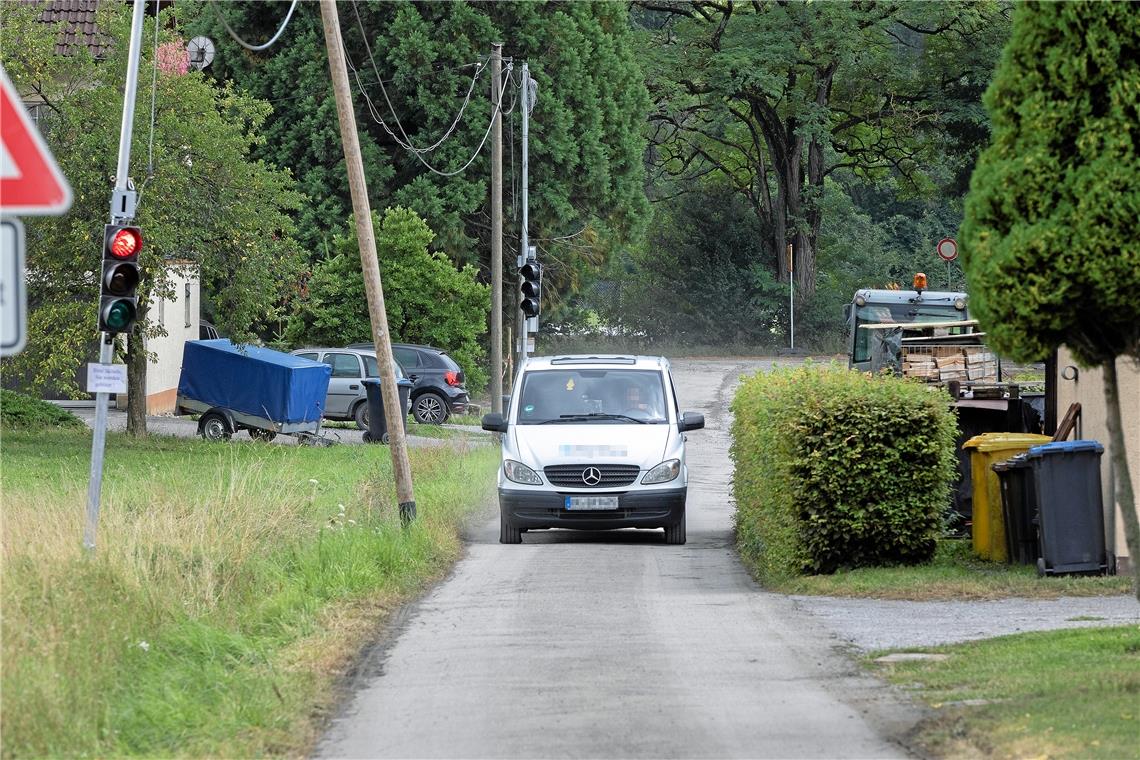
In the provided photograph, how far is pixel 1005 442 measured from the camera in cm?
1457

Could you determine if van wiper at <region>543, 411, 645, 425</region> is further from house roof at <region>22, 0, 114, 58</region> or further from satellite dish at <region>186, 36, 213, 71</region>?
satellite dish at <region>186, 36, 213, 71</region>

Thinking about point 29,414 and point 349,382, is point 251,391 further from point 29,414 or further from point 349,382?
point 349,382

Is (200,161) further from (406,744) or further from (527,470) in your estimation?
(406,744)

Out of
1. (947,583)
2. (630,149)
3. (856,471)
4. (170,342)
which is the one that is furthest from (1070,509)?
(630,149)

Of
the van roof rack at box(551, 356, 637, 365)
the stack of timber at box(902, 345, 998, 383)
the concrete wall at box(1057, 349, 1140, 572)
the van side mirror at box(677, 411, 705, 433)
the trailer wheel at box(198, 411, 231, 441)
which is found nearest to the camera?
the concrete wall at box(1057, 349, 1140, 572)

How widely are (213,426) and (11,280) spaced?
24.8 meters

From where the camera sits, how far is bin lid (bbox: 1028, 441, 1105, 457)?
12.9 meters

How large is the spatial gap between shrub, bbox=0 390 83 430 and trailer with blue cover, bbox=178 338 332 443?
2516 millimetres

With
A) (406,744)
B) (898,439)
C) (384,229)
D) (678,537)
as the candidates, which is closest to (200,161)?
(384,229)

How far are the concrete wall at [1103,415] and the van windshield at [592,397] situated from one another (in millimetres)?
4851

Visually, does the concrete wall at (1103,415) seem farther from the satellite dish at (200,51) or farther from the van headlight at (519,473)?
the satellite dish at (200,51)

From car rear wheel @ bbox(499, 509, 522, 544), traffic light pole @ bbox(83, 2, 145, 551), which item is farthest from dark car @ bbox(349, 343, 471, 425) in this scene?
traffic light pole @ bbox(83, 2, 145, 551)

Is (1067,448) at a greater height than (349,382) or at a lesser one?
lesser

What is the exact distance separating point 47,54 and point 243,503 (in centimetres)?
1505
